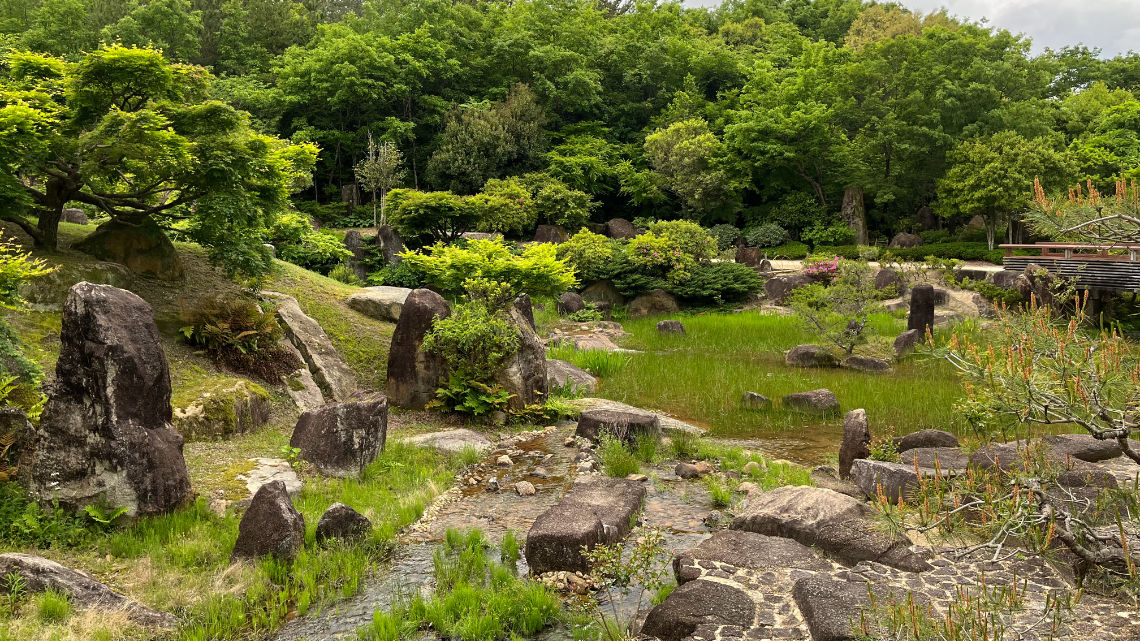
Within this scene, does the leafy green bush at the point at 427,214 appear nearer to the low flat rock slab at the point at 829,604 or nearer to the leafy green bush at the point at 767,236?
the leafy green bush at the point at 767,236

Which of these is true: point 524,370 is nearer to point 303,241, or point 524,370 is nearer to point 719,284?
point 303,241

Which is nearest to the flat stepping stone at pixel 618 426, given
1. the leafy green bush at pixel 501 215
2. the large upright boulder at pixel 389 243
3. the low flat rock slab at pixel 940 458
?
the low flat rock slab at pixel 940 458

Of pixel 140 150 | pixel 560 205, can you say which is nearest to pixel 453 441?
pixel 140 150

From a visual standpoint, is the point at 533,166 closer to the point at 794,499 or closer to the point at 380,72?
the point at 380,72

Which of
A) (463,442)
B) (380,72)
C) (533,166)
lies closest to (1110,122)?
(533,166)

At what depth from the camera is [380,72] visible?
127 ft

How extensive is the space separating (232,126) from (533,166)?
30.0 meters

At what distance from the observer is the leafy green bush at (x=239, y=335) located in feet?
34.1

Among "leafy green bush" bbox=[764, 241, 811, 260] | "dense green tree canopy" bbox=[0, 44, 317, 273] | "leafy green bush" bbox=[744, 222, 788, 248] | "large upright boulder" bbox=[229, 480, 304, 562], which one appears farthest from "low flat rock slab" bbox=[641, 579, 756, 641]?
Answer: "leafy green bush" bbox=[744, 222, 788, 248]

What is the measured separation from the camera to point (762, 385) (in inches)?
554

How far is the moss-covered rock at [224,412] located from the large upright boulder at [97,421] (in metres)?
1.98

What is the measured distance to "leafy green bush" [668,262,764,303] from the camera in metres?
25.1

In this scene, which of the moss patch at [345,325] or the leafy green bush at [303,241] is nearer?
the moss patch at [345,325]

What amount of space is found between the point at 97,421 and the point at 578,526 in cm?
434
